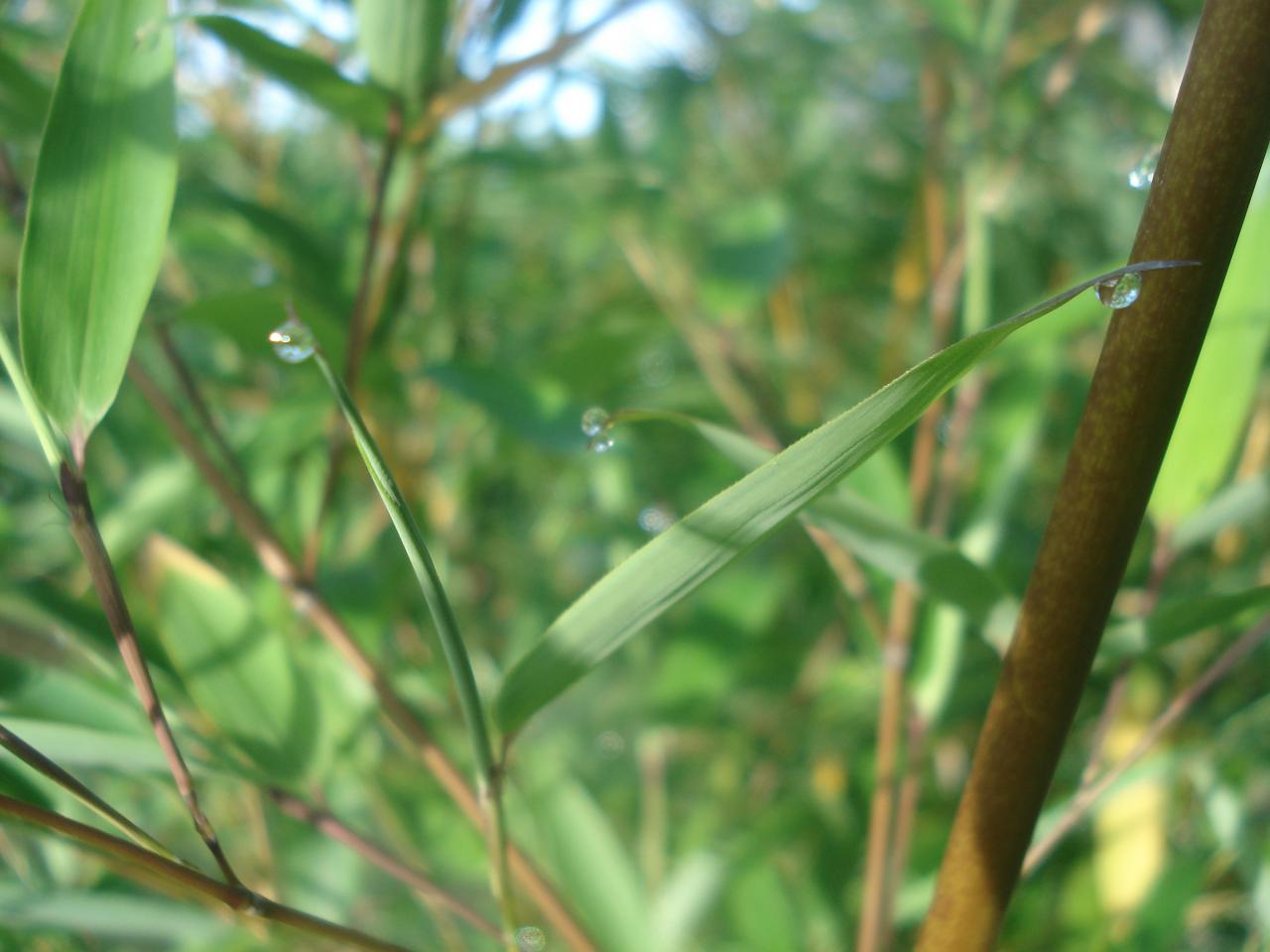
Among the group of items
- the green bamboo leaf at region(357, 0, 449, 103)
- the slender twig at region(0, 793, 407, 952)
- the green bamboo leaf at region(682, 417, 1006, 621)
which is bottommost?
the slender twig at region(0, 793, 407, 952)

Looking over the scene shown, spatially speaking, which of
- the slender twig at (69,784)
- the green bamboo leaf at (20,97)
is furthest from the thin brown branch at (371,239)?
the slender twig at (69,784)

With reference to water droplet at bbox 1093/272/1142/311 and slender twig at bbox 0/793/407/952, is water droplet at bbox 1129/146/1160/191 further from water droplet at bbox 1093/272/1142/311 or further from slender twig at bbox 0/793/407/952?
slender twig at bbox 0/793/407/952

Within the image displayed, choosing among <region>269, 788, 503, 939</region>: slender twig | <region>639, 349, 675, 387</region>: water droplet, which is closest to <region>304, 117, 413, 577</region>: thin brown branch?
<region>269, 788, 503, 939</region>: slender twig

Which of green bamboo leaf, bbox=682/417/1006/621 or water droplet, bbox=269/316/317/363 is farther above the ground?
water droplet, bbox=269/316/317/363

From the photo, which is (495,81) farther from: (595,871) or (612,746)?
(612,746)

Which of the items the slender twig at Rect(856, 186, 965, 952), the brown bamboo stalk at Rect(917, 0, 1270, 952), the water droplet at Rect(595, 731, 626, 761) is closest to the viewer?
the brown bamboo stalk at Rect(917, 0, 1270, 952)

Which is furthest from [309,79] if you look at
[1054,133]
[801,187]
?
[1054,133]

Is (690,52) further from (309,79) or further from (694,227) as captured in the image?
(309,79)
